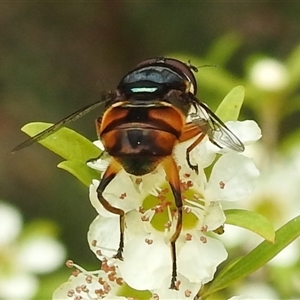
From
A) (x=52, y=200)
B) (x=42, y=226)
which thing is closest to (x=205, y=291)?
(x=42, y=226)

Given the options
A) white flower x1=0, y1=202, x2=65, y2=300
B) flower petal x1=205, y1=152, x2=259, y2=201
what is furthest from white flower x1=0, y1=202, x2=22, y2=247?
flower petal x1=205, y1=152, x2=259, y2=201

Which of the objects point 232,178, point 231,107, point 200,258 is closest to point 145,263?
point 200,258

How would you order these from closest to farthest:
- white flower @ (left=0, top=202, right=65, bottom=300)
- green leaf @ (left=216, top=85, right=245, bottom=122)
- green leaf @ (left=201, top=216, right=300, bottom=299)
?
green leaf @ (left=201, top=216, right=300, bottom=299), green leaf @ (left=216, top=85, right=245, bottom=122), white flower @ (left=0, top=202, right=65, bottom=300)

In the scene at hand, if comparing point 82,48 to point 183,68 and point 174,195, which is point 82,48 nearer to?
point 183,68

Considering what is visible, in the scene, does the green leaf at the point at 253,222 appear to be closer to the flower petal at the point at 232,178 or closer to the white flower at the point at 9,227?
the flower petal at the point at 232,178

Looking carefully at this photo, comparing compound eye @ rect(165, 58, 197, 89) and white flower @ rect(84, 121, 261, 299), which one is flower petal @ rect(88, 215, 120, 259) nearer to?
white flower @ rect(84, 121, 261, 299)

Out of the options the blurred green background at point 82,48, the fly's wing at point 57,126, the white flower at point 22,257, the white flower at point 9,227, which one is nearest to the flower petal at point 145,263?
the fly's wing at point 57,126
